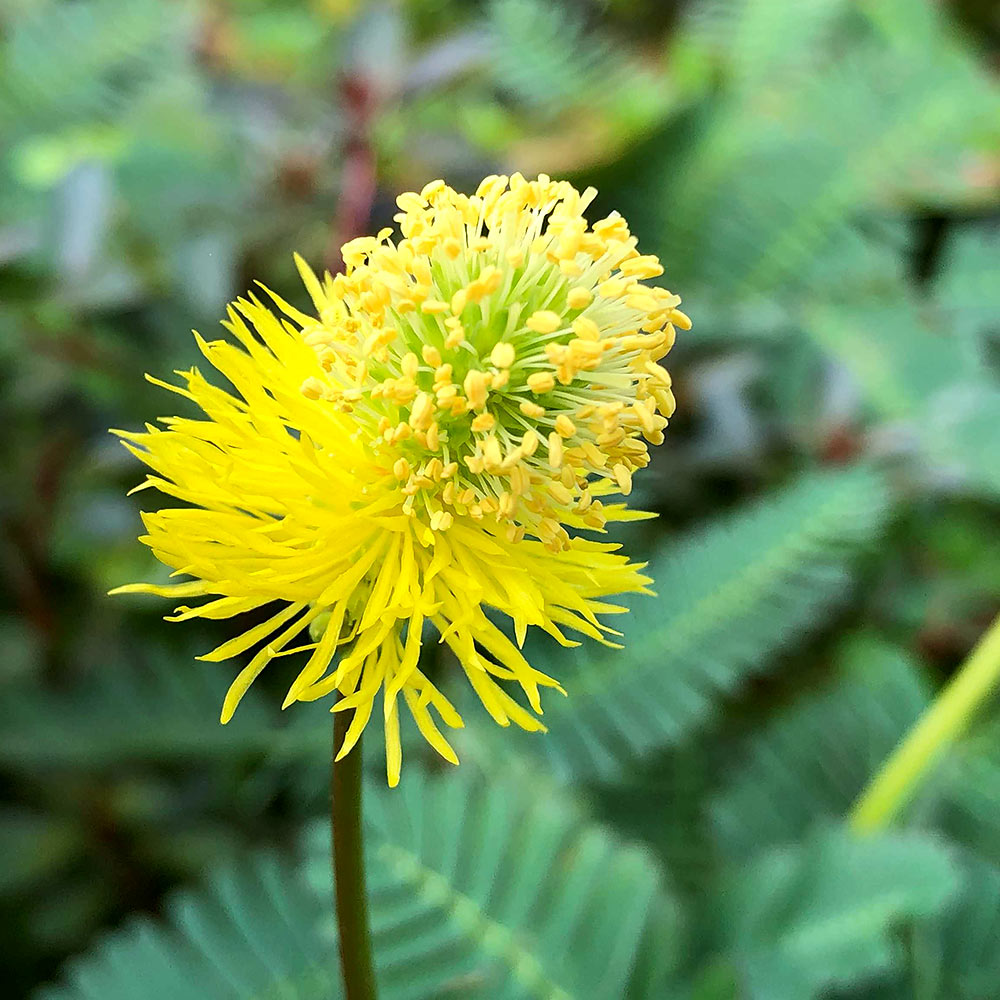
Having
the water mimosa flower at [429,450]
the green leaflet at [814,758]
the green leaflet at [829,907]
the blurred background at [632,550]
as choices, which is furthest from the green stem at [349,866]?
the green leaflet at [814,758]

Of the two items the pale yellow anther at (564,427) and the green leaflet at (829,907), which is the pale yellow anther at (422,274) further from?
the green leaflet at (829,907)

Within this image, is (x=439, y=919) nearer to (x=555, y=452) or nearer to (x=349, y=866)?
(x=349, y=866)

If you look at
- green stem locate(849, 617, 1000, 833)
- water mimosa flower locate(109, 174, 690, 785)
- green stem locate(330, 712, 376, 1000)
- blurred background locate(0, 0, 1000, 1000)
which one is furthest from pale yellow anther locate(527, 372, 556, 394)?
green stem locate(849, 617, 1000, 833)

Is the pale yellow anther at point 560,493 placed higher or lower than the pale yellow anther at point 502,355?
lower

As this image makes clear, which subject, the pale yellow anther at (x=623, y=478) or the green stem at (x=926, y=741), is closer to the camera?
the pale yellow anther at (x=623, y=478)

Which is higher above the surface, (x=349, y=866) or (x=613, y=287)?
(x=613, y=287)

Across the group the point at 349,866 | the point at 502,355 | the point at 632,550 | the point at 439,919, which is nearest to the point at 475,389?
the point at 502,355
